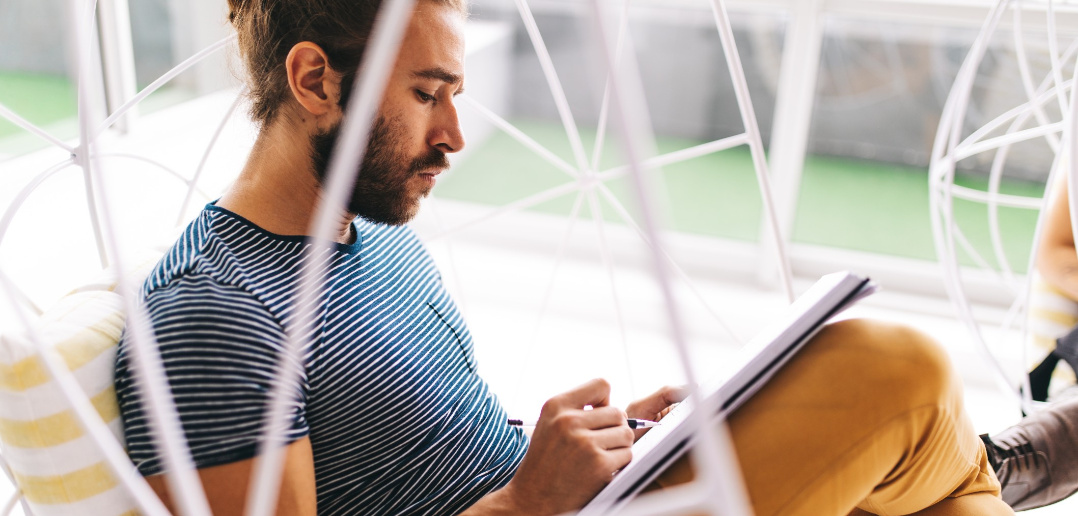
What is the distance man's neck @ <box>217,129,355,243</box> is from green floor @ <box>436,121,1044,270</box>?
1.76 m

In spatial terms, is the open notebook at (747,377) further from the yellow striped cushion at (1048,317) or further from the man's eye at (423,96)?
the yellow striped cushion at (1048,317)

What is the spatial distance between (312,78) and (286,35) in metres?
0.07

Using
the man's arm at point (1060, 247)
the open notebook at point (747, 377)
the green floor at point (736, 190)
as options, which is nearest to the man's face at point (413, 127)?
the open notebook at point (747, 377)

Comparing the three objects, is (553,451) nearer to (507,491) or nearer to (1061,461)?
(507,491)

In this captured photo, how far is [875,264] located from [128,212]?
6.63ft

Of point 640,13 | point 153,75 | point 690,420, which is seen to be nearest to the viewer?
point 690,420

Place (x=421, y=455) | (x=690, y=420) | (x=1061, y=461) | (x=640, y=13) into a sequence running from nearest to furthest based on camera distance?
(x=690, y=420)
(x=421, y=455)
(x=1061, y=461)
(x=640, y=13)

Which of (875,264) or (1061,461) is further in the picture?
(875,264)

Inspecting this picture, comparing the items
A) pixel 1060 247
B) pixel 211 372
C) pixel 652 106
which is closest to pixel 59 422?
pixel 211 372

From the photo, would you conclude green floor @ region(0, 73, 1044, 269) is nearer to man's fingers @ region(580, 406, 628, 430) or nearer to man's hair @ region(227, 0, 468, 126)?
man's hair @ region(227, 0, 468, 126)

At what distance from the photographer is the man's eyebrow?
2.76 feet

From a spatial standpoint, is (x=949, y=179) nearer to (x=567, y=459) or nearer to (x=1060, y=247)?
(x=1060, y=247)

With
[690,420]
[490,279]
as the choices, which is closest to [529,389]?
[490,279]

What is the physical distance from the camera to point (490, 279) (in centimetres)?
243
